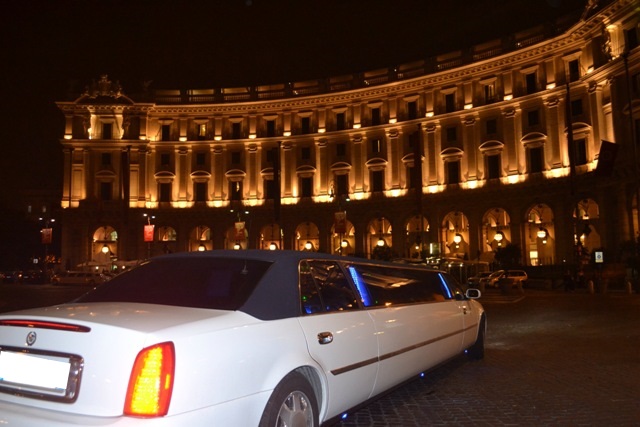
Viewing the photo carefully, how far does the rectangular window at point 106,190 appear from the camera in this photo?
63.4 m

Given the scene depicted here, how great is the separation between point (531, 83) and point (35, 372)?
54030mm

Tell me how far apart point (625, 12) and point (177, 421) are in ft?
154

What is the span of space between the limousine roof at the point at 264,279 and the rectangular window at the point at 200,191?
198ft

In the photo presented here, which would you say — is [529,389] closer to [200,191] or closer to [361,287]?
[361,287]

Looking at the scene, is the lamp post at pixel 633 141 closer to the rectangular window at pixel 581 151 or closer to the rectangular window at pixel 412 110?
the rectangular window at pixel 581 151

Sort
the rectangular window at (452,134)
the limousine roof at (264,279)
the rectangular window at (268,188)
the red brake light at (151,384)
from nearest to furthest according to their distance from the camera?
the red brake light at (151,384)
the limousine roof at (264,279)
the rectangular window at (452,134)
the rectangular window at (268,188)

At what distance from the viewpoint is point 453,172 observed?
55.7 m

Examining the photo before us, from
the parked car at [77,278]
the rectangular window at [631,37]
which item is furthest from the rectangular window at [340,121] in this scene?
the parked car at [77,278]

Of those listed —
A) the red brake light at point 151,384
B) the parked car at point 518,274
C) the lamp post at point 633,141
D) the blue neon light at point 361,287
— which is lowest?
the parked car at point 518,274

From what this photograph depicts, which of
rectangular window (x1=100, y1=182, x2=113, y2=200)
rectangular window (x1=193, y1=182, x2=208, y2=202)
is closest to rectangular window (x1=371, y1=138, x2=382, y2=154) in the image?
rectangular window (x1=193, y1=182, x2=208, y2=202)

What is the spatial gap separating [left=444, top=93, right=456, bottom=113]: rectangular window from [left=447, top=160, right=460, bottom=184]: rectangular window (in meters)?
5.05

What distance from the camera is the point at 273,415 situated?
3955 mm

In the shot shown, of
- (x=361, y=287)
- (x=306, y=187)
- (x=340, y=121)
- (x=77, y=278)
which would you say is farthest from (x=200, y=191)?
(x=361, y=287)

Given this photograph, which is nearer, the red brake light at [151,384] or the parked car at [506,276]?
the red brake light at [151,384]
